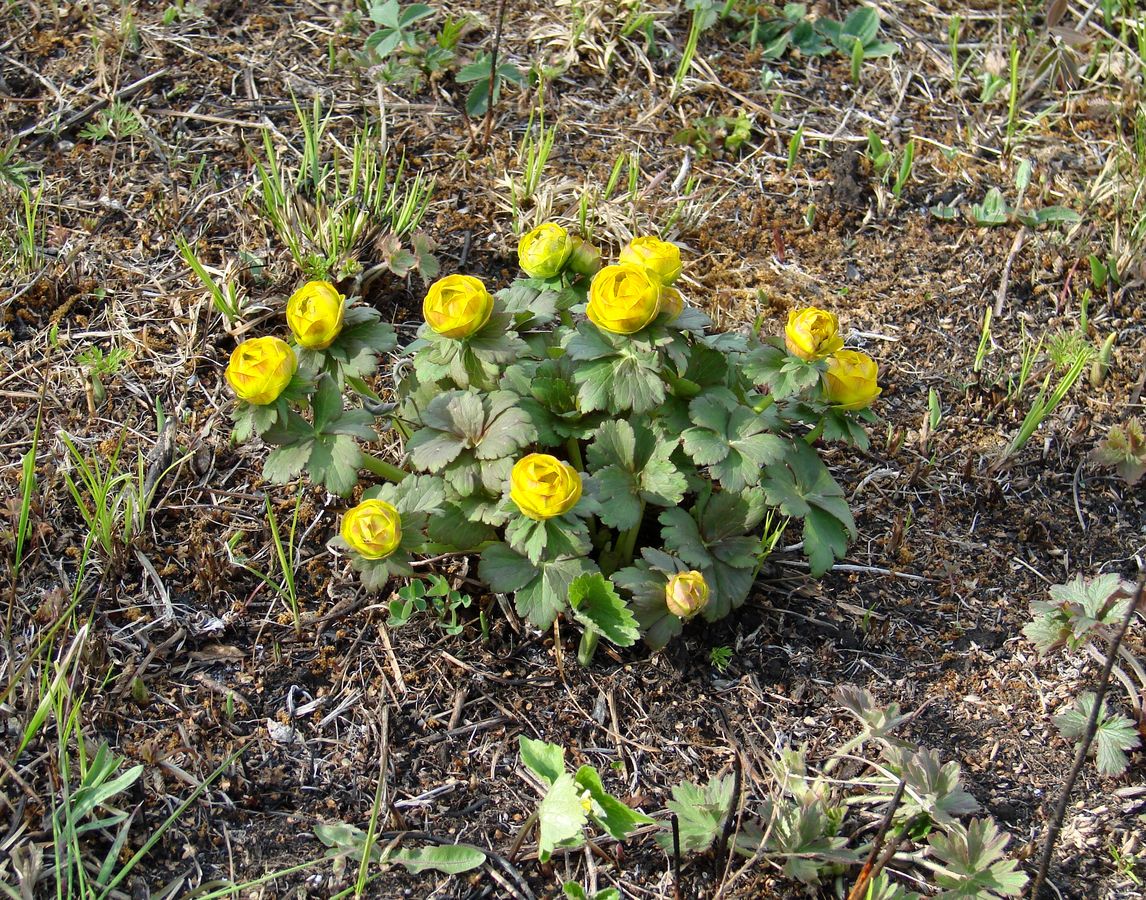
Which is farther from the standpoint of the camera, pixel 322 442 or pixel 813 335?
pixel 322 442

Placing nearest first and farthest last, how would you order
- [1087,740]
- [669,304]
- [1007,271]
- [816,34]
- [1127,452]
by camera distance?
[1087,740] < [669,304] < [1127,452] < [1007,271] < [816,34]

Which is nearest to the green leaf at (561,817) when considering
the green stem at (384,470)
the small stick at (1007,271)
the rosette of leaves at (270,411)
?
the green stem at (384,470)

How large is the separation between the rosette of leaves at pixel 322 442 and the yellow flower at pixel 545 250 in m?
0.47

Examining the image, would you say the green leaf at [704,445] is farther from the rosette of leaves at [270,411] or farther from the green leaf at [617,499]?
the rosette of leaves at [270,411]

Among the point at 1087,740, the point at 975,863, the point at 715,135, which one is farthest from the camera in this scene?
the point at 715,135

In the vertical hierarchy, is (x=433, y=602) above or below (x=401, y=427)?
below

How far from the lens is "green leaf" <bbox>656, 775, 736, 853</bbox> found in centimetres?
207

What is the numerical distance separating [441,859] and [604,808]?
12.9 inches

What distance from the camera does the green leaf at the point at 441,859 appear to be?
6.74ft

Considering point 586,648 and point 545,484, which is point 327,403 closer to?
point 545,484

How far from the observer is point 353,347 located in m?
2.21

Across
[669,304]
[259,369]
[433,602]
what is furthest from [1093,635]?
[259,369]

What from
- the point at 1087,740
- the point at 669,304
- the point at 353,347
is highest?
the point at 669,304

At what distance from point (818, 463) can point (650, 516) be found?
1.39ft
